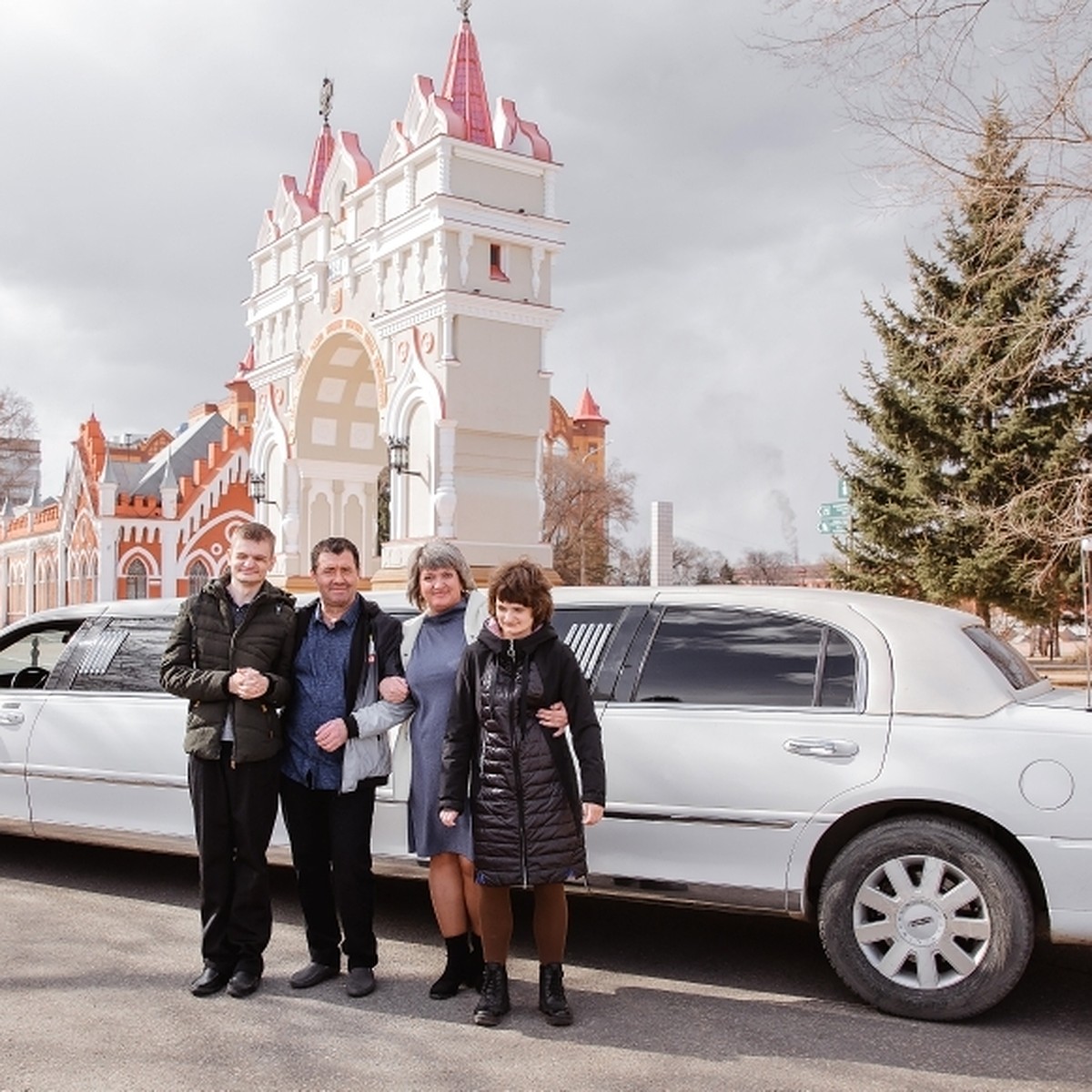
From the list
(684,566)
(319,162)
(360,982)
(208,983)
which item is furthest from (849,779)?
(684,566)

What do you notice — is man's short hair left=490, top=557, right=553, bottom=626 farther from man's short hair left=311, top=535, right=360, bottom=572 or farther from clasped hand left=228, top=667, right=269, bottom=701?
clasped hand left=228, top=667, right=269, bottom=701

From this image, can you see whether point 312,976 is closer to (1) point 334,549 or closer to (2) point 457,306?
(1) point 334,549

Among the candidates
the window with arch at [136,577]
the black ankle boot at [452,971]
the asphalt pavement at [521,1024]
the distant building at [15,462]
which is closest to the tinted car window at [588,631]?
the black ankle boot at [452,971]

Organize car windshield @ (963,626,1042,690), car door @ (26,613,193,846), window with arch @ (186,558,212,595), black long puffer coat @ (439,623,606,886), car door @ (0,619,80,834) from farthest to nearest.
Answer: window with arch @ (186,558,212,595) → car door @ (0,619,80,834) → car door @ (26,613,193,846) → car windshield @ (963,626,1042,690) → black long puffer coat @ (439,623,606,886)

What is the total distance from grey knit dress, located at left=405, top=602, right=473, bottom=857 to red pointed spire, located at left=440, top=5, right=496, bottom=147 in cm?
2888

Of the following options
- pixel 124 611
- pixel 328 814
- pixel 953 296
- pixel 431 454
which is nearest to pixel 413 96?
pixel 431 454

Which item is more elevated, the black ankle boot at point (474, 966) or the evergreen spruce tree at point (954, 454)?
the evergreen spruce tree at point (954, 454)

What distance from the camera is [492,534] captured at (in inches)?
1245

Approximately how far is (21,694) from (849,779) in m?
4.53

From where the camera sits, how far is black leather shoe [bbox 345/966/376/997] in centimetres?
466

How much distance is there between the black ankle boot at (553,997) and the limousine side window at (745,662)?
1.15 metres

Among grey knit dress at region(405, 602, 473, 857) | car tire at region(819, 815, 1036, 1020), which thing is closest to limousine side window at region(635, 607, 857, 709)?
car tire at region(819, 815, 1036, 1020)

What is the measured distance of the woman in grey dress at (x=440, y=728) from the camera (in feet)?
15.0

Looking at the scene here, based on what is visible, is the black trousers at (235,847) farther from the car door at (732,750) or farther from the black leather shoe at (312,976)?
the car door at (732,750)
